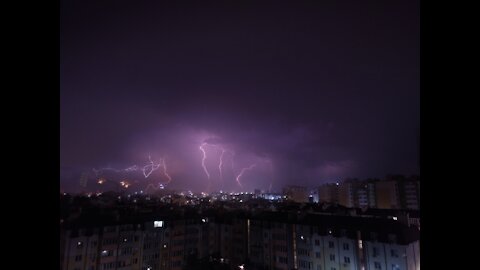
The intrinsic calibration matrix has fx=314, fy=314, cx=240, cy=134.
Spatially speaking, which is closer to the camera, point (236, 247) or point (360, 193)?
point (236, 247)

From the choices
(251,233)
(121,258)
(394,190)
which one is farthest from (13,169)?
(394,190)

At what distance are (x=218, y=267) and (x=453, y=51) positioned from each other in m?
8.67

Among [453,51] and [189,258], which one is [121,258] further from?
[453,51]

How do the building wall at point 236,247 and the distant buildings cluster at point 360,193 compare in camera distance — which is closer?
the building wall at point 236,247

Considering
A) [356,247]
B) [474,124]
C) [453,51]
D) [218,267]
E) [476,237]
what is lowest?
[218,267]

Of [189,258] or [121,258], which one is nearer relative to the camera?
[121,258]

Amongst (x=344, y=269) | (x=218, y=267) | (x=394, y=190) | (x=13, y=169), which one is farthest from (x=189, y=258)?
(x=394, y=190)

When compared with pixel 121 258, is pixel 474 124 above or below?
above

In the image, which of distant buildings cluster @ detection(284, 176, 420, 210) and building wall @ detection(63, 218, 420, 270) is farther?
distant buildings cluster @ detection(284, 176, 420, 210)

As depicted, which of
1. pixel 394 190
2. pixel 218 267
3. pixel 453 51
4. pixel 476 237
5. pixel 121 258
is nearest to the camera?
pixel 476 237

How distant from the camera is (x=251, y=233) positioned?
8891mm

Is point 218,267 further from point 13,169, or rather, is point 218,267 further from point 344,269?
point 13,169

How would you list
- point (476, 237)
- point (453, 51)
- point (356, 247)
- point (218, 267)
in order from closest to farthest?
point (476, 237), point (453, 51), point (356, 247), point (218, 267)

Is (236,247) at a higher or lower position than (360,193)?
lower
